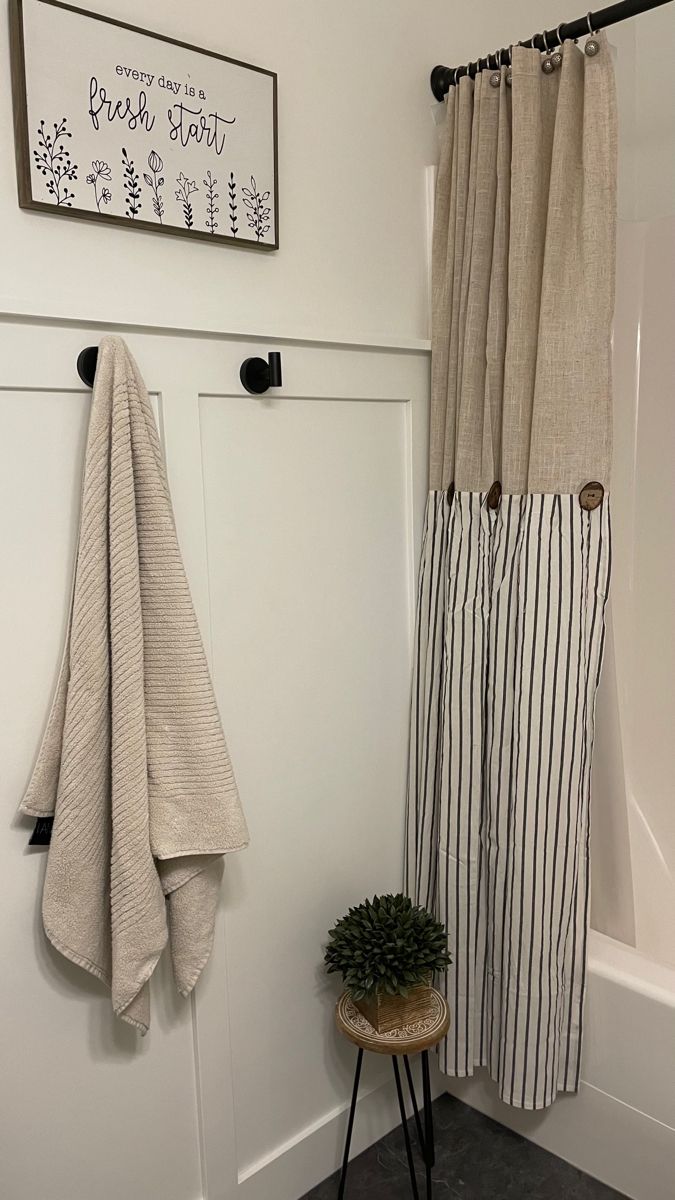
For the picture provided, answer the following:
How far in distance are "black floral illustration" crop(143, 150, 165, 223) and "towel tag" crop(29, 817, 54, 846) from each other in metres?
0.77

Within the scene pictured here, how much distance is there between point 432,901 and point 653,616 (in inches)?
29.6

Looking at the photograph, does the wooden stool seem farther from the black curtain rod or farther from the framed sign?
the black curtain rod

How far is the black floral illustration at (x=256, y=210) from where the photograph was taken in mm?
1328

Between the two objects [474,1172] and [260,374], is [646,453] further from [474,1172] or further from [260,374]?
[474,1172]

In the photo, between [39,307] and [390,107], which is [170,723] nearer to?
[39,307]

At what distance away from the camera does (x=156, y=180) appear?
48.4 inches

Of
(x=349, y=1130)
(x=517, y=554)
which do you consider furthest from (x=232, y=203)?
(x=349, y=1130)

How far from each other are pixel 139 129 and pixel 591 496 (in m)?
0.79

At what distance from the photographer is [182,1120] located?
1422mm

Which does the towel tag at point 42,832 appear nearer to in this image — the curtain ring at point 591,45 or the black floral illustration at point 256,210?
the black floral illustration at point 256,210

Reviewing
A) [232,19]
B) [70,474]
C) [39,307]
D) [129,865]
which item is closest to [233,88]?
[232,19]

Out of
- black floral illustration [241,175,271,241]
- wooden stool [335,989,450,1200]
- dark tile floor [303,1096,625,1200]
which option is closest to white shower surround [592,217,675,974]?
dark tile floor [303,1096,625,1200]

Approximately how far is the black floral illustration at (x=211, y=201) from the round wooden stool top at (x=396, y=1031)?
115 cm

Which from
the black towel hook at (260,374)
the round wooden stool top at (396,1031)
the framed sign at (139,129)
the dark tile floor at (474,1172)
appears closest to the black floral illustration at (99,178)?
the framed sign at (139,129)
